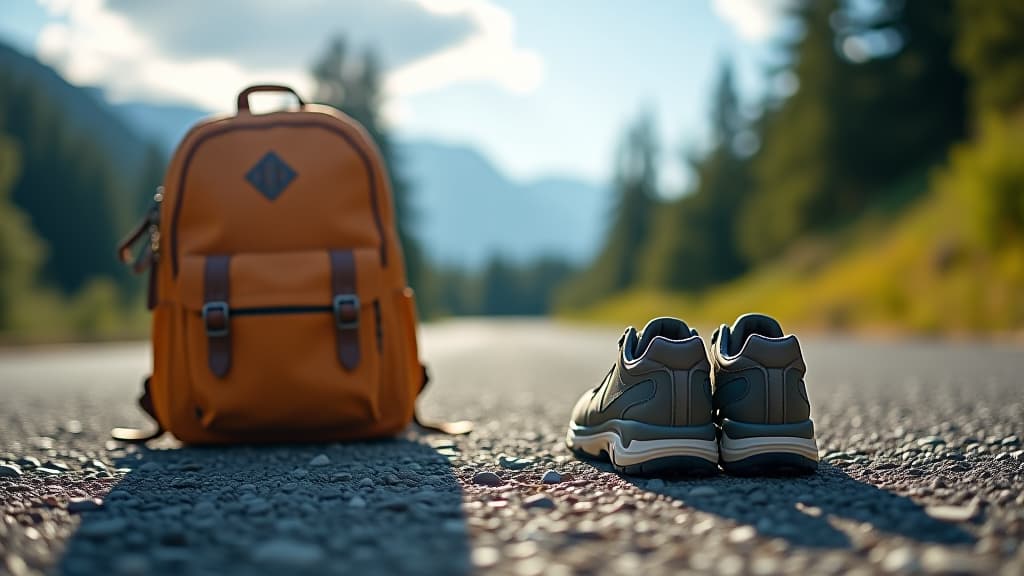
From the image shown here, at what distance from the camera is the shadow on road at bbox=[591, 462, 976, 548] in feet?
4.84

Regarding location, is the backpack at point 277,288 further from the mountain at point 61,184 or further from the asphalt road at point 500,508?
the mountain at point 61,184

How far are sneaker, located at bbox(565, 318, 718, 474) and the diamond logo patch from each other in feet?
4.62

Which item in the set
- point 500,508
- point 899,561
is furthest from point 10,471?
point 899,561

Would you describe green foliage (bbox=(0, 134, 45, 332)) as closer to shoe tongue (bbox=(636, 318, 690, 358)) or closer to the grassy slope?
the grassy slope

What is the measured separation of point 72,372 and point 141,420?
459cm

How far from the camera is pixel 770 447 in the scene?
2.05 meters

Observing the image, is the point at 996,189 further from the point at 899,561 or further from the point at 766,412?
the point at 899,561

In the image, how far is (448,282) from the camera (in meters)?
90.6

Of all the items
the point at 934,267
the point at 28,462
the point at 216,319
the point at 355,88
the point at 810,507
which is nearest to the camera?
the point at 810,507

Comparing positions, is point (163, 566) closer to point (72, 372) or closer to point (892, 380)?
point (892, 380)

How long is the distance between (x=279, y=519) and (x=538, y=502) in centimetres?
55

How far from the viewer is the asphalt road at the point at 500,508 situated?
1.34 metres

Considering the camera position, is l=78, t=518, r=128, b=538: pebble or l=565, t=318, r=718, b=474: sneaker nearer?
l=78, t=518, r=128, b=538: pebble

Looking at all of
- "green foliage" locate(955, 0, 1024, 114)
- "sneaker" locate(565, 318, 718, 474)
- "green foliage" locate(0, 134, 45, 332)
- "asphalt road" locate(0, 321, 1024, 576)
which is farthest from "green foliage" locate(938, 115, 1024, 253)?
"green foliage" locate(0, 134, 45, 332)
